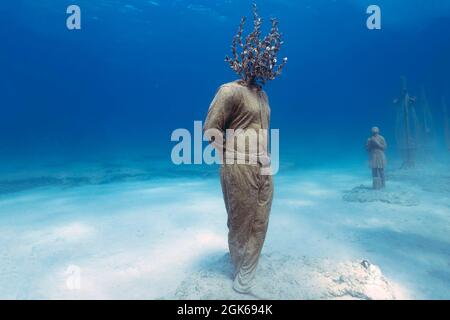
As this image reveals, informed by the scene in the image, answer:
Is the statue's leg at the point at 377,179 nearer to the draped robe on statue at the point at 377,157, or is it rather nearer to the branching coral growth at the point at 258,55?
the draped robe on statue at the point at 377,157

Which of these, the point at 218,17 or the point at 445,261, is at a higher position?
the point at 218,17

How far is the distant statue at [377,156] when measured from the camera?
9.09 m

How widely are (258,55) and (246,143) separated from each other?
1029 millimetres

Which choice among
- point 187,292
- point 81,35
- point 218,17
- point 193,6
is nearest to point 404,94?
point 187,292

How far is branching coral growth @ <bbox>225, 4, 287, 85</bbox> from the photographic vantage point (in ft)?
10.8

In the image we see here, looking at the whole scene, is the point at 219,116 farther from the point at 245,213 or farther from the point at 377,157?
the point at 377,157

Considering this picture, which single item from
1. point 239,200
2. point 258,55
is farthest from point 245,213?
point 258,55

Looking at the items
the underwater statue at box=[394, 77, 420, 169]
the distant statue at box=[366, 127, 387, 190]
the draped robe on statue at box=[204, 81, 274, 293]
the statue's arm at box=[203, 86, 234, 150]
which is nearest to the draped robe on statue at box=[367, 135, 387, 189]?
the distant statue at box=[366, 127, 387, 190]

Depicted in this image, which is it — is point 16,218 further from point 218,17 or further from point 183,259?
point 218,17

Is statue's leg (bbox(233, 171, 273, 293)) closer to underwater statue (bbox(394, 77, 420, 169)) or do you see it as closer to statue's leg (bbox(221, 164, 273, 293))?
statue's leg (bbox(221, 164, 273, 293))
